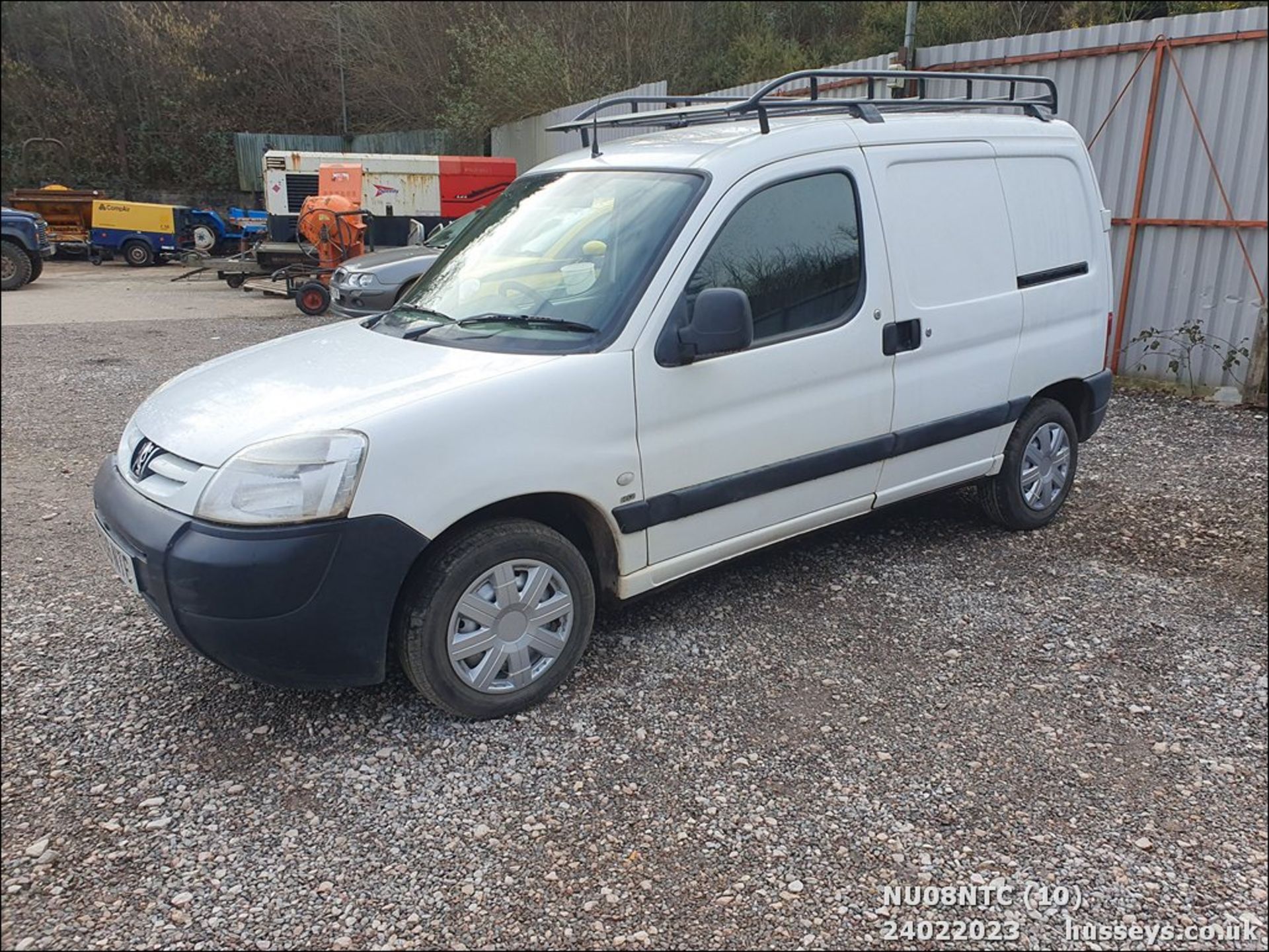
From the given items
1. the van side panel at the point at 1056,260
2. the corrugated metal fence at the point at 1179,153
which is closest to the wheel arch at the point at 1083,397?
the van side panel at the point at 1056,260

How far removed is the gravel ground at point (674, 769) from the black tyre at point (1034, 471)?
0.44 meters

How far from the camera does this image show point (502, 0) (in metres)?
21.5

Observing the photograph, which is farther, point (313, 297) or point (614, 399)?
point (313, 297)

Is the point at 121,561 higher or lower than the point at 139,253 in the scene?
higher

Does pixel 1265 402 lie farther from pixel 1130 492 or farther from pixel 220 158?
pixel 220 158

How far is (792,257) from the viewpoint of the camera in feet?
12.2

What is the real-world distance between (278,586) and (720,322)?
1.61 meters

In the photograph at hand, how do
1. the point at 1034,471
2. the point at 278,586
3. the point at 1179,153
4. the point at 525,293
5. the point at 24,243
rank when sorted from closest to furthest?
the point at 278,586 → the point at 525,293 → the point at 1034,471 → the point at 1179,153 → the point at 24,243

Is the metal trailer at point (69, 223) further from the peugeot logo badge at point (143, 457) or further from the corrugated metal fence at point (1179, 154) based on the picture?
the peugeot logo badge at point (143, 457)

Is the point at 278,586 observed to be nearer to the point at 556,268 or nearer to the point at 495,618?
the point at 495,618

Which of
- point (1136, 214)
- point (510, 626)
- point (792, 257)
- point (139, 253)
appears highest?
point (792, 257)

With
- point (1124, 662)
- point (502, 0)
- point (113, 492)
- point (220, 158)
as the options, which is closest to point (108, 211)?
point (220, 158)

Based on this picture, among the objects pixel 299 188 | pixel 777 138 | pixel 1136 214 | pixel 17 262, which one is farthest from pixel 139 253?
pixel 777 138

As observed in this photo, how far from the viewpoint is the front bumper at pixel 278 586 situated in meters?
2.72
